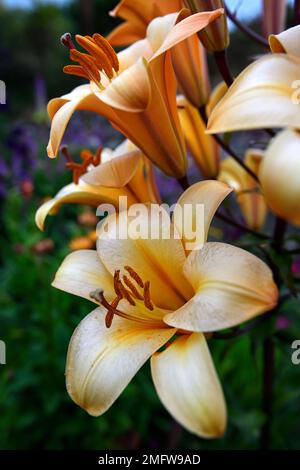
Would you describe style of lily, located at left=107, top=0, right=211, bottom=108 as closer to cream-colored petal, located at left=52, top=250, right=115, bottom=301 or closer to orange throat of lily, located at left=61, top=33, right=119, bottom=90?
orange throat of lily, located at left=61, top=33, right=119, bottom=90

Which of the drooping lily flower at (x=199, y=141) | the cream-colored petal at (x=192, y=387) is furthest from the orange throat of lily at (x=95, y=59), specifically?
the cream-colored petal at (x=192, y=387)

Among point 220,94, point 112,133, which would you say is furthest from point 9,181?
point 220,94

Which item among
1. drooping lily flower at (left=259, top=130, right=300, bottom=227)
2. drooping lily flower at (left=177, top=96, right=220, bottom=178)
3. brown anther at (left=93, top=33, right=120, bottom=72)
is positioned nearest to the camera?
drooping lily flower at (left=259, top=130, right=300, bottom=227)

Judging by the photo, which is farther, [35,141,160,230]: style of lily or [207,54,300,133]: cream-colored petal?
[35,141,160,230]: style of lily

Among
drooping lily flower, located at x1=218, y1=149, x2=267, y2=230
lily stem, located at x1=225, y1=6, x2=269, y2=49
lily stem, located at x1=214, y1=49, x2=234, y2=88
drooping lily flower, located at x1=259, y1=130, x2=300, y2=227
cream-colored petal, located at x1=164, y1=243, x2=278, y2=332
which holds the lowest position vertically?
drooping lily flower, located at x1=218, y1=149, x2=267, y2=230

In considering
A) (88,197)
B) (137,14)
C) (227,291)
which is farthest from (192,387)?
(137,14)

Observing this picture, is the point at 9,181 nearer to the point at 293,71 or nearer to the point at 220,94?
the point at 220,94

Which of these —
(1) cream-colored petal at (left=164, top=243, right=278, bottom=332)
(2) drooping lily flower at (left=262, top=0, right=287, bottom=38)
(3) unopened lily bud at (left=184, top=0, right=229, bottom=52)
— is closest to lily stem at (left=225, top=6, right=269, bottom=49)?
(2) drooping lily flower at (left=262, top=0, right=287, bottom=38)
